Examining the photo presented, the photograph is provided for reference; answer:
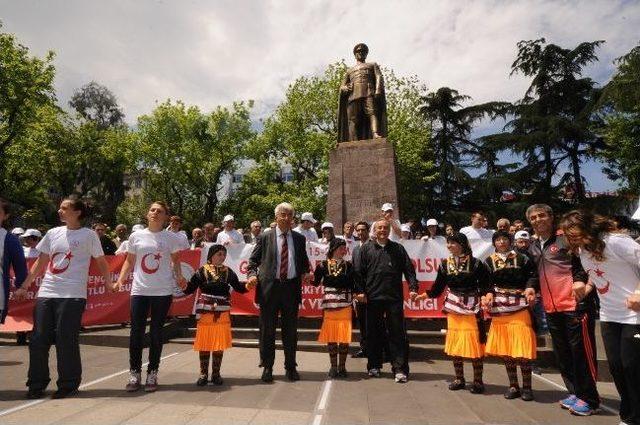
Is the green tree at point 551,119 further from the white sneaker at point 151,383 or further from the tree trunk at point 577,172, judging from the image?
the white sneaker at point 151,383

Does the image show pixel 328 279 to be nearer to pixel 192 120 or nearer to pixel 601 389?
pixel 601 389

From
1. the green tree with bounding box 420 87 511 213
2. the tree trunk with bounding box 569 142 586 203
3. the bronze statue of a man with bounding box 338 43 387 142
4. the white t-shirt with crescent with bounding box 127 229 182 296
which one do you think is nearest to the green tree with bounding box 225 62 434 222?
the green tree with bounding box 420 87 511 213

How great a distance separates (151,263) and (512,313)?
413cm

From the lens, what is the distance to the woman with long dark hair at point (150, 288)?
4.99 metres

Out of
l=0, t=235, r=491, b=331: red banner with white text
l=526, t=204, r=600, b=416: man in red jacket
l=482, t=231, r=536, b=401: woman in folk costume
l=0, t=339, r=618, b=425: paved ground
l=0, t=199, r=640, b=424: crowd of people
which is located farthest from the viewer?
l=0, t=235, r=491, b=331: red banner with white text

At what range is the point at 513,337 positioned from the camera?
4887mm

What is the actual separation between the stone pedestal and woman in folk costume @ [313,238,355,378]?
14.8ft

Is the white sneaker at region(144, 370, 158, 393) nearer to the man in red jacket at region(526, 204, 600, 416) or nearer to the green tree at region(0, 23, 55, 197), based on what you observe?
the man in red jacket at region(526, 204, 600, 416)

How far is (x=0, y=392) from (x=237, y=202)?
3186cm

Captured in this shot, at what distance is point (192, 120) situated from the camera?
116 feet

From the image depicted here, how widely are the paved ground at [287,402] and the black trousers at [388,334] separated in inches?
9.5

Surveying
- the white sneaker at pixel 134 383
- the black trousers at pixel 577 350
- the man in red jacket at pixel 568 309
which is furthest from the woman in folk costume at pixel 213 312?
the black trousers at pixel 577 350

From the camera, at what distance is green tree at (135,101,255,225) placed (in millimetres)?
34938

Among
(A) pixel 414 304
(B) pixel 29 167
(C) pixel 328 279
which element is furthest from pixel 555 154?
(B) pixel 29 167
